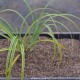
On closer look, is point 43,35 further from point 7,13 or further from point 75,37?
point 7,13

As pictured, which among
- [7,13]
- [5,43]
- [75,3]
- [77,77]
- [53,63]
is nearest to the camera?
[77,77]

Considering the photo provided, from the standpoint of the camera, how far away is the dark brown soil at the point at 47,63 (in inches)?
93.9

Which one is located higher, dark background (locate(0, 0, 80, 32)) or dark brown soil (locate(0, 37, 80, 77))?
dark background (locate(0, 0, 80, 32))

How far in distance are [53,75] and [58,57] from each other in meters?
0.25

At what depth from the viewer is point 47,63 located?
2500 millimetres

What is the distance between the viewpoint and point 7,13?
13.4 feet

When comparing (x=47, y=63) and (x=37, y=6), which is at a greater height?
(x=37, y=6)

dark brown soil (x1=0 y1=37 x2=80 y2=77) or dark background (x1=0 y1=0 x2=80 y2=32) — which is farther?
dark background (x1=0 y1=0 x2=80 y2=32)

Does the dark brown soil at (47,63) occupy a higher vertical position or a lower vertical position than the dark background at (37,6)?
lower

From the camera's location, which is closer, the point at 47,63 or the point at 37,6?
the point at 47,63

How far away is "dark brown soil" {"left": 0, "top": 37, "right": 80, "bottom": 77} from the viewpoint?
238 cm

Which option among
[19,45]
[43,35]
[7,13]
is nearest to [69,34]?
[43,35]

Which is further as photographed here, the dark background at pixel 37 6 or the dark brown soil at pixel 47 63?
the dark background at pixel 37 6

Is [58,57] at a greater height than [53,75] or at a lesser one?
greater
